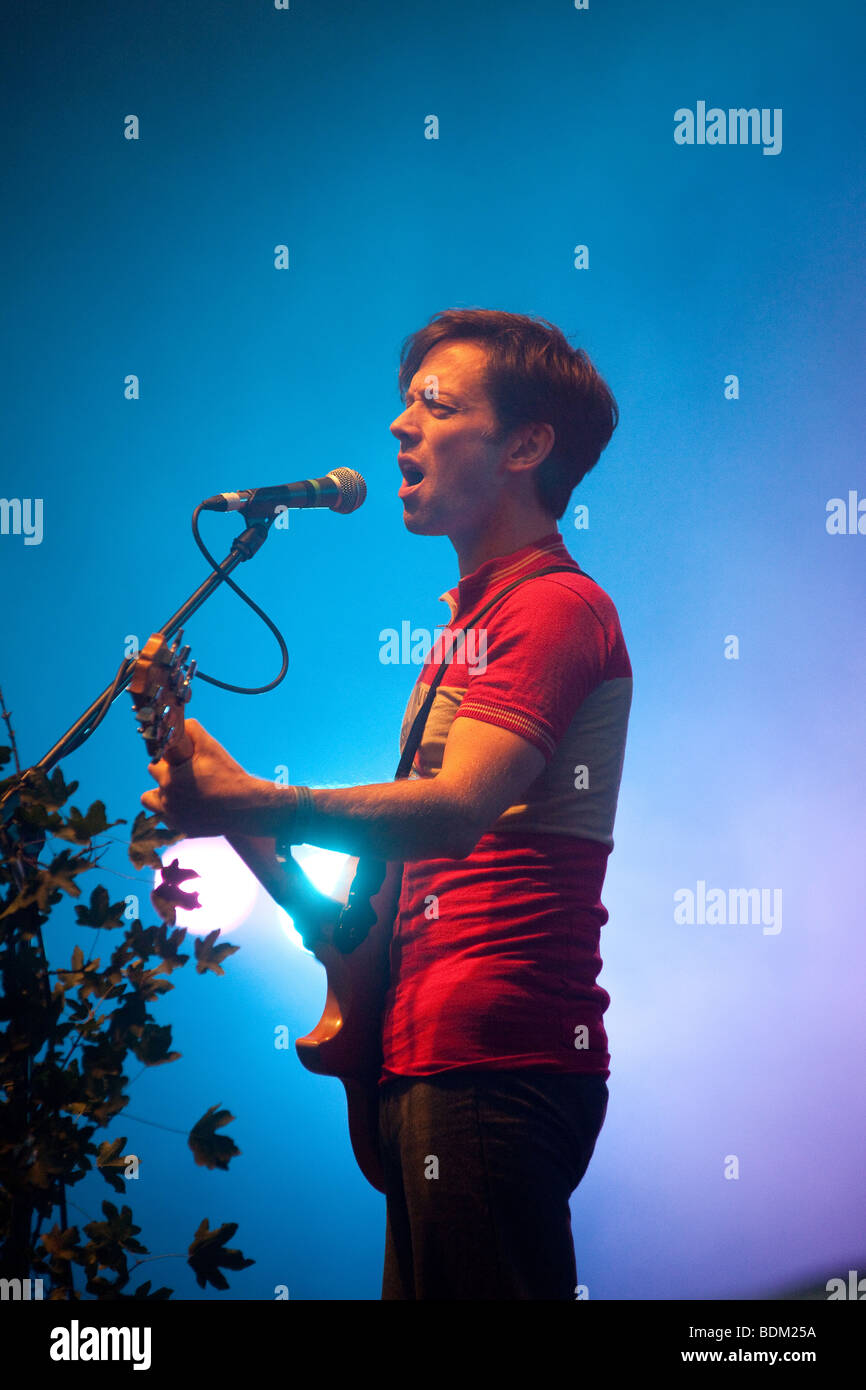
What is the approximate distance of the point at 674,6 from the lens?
2666 mm

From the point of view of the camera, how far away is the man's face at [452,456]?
5.43 feet

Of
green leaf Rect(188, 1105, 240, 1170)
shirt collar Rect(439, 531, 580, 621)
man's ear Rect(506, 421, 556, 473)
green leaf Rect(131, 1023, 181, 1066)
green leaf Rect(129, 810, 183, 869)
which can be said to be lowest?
green leaf Rect(188, 1105, 240, 1170)

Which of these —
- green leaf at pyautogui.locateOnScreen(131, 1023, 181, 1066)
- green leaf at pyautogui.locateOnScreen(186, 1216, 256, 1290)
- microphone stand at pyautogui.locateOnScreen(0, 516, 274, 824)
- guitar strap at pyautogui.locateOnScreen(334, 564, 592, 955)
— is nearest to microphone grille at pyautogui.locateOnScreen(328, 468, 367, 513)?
microphone stand at pyautogui.locateOnScreen(0, 516, 274, 824)

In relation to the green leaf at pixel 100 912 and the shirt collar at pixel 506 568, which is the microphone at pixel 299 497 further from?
the green leaf at pixel 100 912

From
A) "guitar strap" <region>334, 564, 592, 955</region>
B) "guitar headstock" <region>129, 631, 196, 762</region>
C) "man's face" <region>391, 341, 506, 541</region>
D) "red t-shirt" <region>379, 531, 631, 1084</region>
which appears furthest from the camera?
"man's face" <region>391, 341, 506, 541</region>

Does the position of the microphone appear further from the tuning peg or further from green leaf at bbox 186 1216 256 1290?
green leaf at bbox 186 1216 256 1290

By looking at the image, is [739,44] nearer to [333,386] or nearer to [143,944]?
[333,386]

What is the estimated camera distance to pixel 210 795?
4.14 feet

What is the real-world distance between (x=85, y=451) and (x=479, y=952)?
1779 mm

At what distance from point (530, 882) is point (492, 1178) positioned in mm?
348

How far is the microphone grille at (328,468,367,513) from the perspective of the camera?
1.69 meters

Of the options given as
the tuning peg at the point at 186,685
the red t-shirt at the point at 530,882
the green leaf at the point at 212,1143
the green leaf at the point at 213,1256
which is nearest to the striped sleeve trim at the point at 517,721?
the red t-shirt at the point at 530,882

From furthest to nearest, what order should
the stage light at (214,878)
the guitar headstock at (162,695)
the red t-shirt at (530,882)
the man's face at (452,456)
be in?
the stage light at (214,878) → the man's face at (452,456) → the red t-shirt at (530,882) → the guitar headstock at (162,695)

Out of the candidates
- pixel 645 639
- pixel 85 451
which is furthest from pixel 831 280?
pixel 85 451
